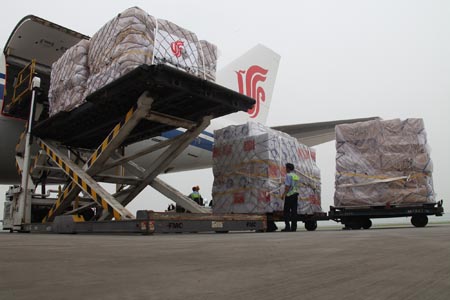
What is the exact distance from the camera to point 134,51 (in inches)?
221

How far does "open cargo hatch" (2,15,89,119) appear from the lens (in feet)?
25.7

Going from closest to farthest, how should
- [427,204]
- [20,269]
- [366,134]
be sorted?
[20,269], [427,204], [366,134]

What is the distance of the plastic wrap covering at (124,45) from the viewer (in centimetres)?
563

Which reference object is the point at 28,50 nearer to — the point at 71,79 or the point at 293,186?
the point at 71,79

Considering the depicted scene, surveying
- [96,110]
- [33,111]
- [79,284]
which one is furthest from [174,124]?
[79,284]

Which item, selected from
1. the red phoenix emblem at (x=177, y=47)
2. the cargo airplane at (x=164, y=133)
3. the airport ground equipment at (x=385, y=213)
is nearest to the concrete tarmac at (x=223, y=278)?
the red phoenix emblem at (x=177, y=47)

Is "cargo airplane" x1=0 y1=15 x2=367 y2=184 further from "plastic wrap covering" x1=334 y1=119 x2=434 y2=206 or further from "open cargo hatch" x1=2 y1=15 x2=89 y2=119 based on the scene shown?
"plastic wrap covering" x1=334 y1=119 x2=434 y2=206

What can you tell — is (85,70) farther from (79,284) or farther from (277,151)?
(79,284)

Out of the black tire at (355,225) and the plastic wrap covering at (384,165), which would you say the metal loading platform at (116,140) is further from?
the black tire at (355,225)

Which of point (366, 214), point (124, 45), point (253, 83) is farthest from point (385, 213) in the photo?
point (253, 83)

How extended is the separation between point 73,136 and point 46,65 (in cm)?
233

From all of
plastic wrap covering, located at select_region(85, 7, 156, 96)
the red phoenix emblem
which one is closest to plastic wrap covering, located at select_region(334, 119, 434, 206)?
the red phoenix emblem

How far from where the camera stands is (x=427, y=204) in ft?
26.5

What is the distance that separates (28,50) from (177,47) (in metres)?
4.33
